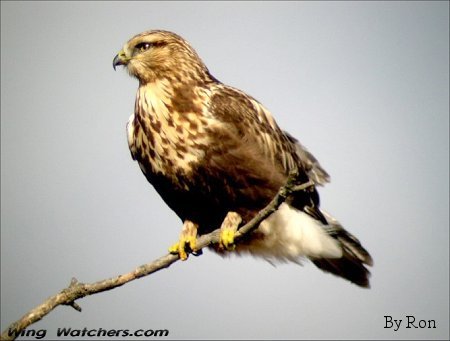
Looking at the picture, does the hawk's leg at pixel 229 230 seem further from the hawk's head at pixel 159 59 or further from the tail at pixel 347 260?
the hawk's head at pixel 159 59

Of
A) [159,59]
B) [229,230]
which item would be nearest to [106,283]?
[229,230]

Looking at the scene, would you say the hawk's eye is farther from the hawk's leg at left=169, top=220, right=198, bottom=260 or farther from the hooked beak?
the hawk's leg at left=169, top=220, right=198, bottom=260

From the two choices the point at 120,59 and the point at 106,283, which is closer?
the point at 106,283

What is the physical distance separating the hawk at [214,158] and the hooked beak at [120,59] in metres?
0.01

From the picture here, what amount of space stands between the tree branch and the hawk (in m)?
0.82

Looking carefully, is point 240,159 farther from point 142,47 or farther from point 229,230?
point 142,47

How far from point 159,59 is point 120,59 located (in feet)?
1.42

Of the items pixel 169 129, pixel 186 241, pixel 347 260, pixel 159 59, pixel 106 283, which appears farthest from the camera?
pixel 347 260

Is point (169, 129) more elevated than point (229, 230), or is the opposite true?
point (169, 129)

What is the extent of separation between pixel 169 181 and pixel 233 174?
2.09 feet

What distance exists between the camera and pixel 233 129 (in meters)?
6.36

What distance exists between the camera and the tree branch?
445cm

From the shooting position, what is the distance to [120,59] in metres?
7.04

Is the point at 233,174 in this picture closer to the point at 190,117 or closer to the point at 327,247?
the point at 190,117
